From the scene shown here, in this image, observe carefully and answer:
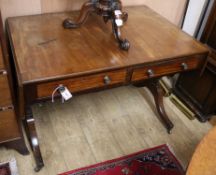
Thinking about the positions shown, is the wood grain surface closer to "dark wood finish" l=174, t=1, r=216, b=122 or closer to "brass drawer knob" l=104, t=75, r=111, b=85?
"dark wood finish" l=174, t=1, r=216, b=122

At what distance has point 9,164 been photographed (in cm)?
136

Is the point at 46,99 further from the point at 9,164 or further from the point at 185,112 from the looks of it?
the point at 185,112

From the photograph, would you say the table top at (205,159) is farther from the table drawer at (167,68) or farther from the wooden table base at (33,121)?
the wooden table base at (33,121)

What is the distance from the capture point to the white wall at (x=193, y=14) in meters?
1.77

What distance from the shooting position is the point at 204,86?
176cm

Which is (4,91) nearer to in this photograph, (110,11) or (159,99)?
(110,11)

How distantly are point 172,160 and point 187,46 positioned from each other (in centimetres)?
67

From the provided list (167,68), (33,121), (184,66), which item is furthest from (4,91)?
(184,66)

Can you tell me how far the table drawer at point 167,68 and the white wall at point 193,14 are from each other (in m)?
0.58

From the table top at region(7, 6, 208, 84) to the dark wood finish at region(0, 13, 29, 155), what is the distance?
6 cm

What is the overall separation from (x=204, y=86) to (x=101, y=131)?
77 cm

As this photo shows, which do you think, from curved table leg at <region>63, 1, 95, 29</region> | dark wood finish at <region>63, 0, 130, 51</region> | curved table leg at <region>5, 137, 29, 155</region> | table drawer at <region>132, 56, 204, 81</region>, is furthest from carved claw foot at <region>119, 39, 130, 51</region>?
curved table leg at <region>5, 137, 29, 155</region>

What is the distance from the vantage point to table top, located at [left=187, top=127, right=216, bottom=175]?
2.75ft

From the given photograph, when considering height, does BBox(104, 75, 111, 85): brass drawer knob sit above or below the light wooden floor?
above
